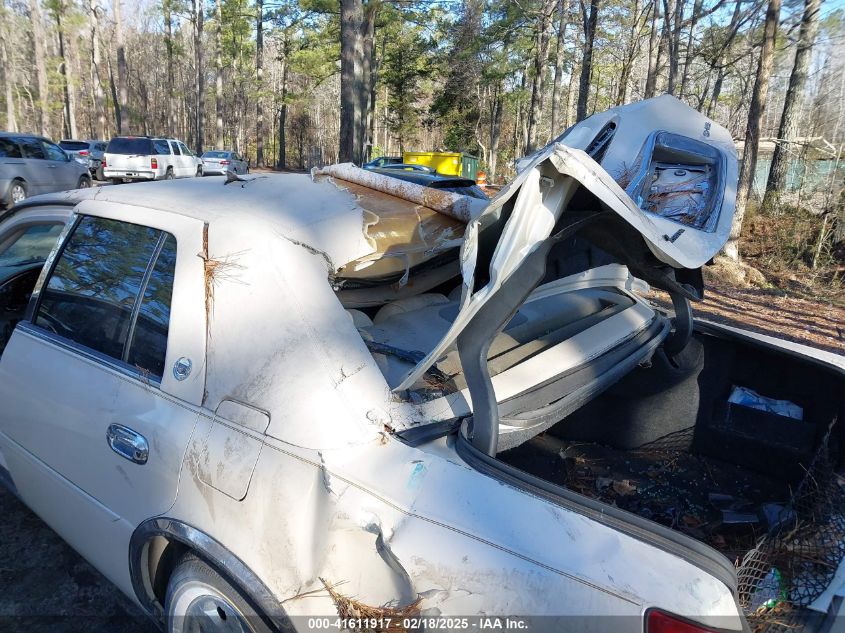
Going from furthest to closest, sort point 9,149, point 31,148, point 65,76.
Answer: point 65,76, point 31,148, point 9,149

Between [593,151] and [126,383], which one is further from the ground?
[593,151]

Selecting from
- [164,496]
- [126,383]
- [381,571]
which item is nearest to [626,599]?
[381,571]

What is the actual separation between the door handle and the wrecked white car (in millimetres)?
13

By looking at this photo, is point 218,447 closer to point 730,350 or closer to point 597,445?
point 597,445

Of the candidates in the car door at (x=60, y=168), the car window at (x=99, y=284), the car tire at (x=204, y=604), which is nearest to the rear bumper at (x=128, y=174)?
the car door at (x=60, y=168)

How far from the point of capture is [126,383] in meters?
1.95

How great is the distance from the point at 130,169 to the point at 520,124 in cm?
3085

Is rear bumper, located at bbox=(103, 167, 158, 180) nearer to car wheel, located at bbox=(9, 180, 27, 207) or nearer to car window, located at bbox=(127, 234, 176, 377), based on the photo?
car wheel, located at bbox=(9, 180, 27, 207)

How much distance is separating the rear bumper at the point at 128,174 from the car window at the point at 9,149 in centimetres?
620

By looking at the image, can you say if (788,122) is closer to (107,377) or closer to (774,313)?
(774,313)

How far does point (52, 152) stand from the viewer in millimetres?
14125

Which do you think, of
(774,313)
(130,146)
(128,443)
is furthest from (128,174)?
(128,443)

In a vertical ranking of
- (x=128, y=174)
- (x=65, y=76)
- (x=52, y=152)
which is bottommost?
(x=128, y=174)

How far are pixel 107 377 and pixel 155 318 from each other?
283 mm
